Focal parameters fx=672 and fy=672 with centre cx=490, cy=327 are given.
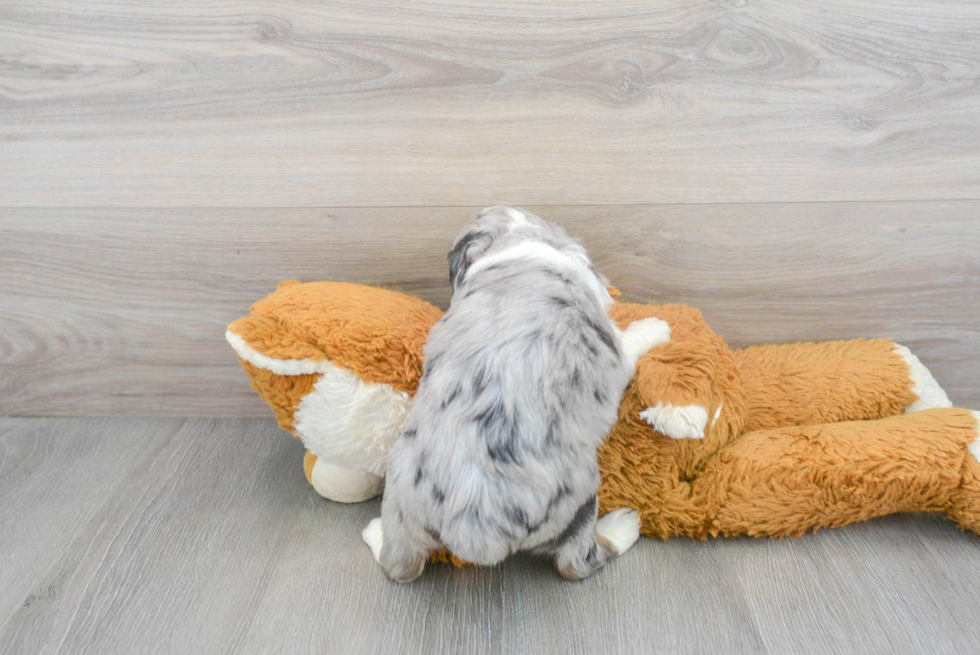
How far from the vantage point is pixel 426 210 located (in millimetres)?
1688

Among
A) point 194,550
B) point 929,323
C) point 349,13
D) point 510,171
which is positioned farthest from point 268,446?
point 929,323

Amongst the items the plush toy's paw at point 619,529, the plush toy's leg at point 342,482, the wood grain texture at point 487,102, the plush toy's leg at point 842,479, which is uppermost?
the wood grain texture at point 487,102

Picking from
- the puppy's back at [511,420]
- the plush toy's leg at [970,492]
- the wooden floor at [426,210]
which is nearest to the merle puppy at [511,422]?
the puppy's back at [511,420]

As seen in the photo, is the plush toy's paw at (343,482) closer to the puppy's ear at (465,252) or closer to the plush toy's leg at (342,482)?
the plush toy's leg at (342,482)

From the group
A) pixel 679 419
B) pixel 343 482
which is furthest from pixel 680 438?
pixel 343 482

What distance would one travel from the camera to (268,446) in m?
1.85

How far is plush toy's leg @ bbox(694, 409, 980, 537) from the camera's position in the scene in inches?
55.2

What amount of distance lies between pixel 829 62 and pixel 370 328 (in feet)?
4.01

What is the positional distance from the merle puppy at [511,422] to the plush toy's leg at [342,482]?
26cm

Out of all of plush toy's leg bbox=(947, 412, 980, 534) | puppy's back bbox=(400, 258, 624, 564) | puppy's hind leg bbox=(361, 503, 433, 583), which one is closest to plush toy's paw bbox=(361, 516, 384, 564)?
puppy's hind leg bbox=(361, 503, 433, 583)

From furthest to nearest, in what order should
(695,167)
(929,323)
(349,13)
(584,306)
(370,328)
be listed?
(929,323) < (695,167) < (349,13) < (370,328) < (584,306)

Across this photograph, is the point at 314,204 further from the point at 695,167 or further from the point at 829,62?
the point at 829,62

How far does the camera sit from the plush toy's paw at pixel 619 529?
4.66ft

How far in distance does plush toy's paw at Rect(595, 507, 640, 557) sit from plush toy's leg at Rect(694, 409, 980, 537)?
0.51ft
